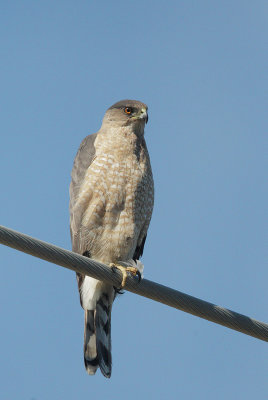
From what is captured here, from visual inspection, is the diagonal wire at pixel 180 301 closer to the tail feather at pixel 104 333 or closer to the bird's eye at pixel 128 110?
the tail feather at pixel 104 333

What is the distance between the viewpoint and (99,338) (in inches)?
215

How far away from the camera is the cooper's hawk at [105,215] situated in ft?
17.6

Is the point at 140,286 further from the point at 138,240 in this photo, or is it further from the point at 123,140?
the point at 123,140

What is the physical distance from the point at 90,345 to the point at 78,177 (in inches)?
60.9


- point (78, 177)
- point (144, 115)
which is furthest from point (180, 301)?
point (144, 115)

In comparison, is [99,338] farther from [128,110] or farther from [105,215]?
[128,110]

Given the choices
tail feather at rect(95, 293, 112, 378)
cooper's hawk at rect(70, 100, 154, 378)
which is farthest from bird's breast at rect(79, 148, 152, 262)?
tail feather at rect(95, 293, 112, 378)

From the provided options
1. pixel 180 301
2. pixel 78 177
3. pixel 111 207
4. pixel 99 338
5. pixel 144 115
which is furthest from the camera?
pixel 144 115

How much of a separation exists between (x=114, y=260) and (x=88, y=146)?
1162 mm

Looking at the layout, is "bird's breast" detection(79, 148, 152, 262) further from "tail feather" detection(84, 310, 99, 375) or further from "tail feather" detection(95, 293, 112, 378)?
"tail feather" detection(84, 310, 99, 375)

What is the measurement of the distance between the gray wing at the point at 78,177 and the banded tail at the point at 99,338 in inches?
23.5

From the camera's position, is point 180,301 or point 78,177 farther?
point 78,177

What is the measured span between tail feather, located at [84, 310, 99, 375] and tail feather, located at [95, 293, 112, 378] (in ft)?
0.12

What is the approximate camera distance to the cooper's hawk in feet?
17.6
